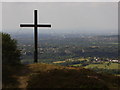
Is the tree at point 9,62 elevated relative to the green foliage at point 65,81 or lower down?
elevated

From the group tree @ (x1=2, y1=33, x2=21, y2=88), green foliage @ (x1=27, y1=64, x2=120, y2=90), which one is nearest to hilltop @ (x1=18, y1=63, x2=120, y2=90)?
green foliage @ (x1=27, y1=64, x2=120, y2=90)

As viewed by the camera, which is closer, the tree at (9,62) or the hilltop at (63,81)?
the hilltop at (63,81)

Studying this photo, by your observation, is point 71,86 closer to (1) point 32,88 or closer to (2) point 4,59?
(1) point 32,88

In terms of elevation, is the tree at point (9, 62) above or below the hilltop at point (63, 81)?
above

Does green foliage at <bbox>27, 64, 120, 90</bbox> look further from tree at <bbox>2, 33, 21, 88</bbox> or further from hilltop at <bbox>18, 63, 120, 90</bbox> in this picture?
tree at <bbox>2, 33, 21, 88</bbox>

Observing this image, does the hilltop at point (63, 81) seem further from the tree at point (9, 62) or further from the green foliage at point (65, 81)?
the tree at point (9, 62)

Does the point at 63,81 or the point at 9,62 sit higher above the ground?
the point at 9,62

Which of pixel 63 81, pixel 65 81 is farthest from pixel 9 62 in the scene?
pixel 65 81

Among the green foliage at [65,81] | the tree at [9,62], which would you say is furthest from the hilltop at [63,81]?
the tree at [9,62]

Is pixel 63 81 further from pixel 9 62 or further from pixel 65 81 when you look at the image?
pixel 9 62
